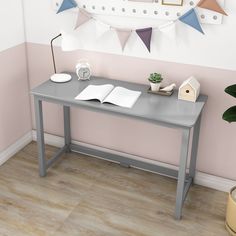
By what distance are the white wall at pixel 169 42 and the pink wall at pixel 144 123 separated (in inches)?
2.0

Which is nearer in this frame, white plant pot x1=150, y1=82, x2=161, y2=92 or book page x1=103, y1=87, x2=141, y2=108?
book page x1=103, y1=87, x2=141, y2=108

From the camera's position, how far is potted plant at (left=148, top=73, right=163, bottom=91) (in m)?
2.51

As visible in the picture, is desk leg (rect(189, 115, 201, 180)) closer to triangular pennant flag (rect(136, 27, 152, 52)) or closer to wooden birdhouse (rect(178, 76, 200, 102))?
wooden birdhouse (rect(178, 76, 200, 102))

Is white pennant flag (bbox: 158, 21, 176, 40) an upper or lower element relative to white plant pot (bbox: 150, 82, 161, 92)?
upper

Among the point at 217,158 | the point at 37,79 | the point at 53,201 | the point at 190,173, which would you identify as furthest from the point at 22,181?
the point at 217,158

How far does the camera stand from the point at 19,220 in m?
2.45

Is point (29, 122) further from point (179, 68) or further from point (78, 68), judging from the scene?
point (179, 68)

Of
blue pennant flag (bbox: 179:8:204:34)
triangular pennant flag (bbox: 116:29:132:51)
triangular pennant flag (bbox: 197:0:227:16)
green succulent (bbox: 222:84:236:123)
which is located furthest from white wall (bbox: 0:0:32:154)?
green succulent (bbox: 222:84:236:123)

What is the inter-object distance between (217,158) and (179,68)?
2.34 feet

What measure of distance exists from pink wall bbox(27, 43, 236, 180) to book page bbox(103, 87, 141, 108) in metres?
0.20

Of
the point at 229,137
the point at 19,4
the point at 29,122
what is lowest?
the point at 29,122

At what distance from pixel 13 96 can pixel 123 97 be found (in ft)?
3.40

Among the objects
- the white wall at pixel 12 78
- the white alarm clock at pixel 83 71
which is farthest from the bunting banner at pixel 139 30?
the white wall at pixel 12 78

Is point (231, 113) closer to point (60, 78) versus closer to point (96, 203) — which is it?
point (96, 203)
